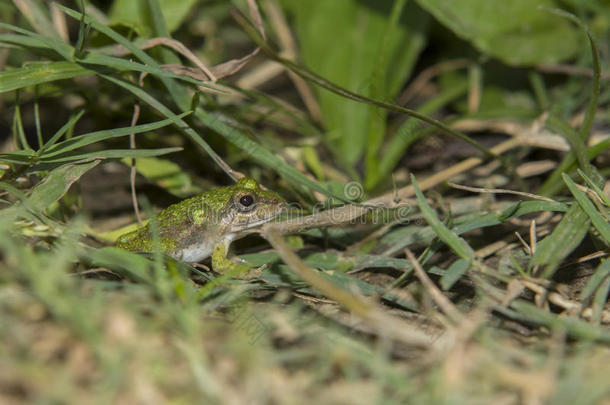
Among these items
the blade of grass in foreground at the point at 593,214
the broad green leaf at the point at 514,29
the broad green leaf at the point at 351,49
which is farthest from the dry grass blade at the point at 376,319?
the broad green leaf at the point at 514,29

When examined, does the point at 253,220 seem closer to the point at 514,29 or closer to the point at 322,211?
the point at 322,211

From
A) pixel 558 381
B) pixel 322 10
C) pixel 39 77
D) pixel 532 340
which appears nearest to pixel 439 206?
pixel 532 340

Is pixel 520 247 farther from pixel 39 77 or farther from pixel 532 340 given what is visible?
pixel 39 77

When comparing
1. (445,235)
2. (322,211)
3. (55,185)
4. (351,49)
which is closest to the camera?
(445,235)

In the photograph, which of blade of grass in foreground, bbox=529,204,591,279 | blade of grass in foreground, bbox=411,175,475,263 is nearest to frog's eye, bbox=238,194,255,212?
blade of grass in foreground, bbox=411,175,475,263

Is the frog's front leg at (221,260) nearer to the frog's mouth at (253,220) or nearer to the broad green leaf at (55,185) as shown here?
the frog's mouth at (253,220)

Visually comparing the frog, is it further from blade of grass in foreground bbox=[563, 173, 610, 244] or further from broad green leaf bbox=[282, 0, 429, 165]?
blade of grass in foreground bbox=[563, 173, 610, 244]

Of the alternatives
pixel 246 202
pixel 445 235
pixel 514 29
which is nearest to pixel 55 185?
pixel 246 202
